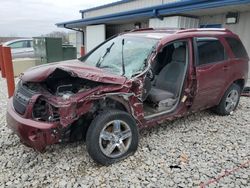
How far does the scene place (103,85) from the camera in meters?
2.98

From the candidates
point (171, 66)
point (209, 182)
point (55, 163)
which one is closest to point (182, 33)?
point (171, 66)

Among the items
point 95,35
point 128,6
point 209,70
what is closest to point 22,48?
point 95,35

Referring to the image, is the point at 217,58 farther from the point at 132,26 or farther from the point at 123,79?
the point at 132,26

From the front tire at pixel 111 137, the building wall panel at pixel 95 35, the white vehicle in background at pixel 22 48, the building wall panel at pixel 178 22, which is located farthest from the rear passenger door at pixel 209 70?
the white vehicle in background at pixel 22 48

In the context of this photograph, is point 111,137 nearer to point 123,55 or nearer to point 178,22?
point 123,55

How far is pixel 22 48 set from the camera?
11.9 meters

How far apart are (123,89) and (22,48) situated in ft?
34.4

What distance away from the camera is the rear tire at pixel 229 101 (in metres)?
4.80

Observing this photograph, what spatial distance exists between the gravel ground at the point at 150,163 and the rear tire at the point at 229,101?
0.72 meters

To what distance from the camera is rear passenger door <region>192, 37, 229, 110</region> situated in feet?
13.2

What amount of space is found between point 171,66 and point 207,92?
81 centimetres

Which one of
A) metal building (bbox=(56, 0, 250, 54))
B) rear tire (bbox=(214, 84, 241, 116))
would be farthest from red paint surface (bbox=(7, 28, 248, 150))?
metal building (bbox=(56, 0, 250, 54))

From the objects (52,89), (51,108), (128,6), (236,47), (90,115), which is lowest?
(90,115)

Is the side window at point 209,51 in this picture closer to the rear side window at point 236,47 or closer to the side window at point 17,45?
the rear side window at point 236,47
